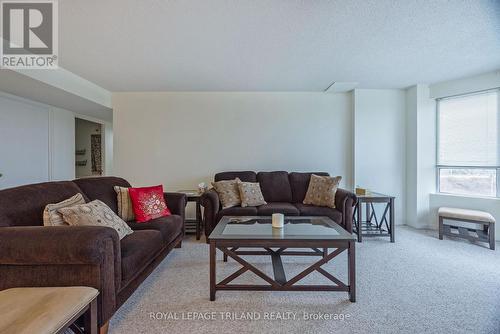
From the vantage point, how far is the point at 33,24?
2072mm

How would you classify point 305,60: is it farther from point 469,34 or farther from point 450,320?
point 450,320

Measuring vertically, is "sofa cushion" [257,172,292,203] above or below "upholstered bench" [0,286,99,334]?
above

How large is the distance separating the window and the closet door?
6.86 metres

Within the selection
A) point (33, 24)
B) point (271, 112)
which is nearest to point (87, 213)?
point (33, 24)

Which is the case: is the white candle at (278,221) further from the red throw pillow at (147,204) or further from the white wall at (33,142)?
the white wall at (33,142)

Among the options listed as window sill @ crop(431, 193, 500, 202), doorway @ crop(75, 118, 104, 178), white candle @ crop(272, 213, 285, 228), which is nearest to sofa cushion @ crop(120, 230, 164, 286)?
white candle @ crop(272, 213, 285, 228)

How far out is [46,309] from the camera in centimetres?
104

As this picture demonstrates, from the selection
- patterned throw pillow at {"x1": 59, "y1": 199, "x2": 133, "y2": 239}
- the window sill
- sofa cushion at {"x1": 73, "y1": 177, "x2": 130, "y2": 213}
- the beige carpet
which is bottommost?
the beige carpet

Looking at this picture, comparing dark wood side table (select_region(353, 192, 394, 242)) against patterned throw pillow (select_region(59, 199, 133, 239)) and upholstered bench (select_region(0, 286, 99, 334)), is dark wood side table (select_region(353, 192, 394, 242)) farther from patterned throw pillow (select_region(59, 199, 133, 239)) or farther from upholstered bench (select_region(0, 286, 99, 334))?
upholstered bench (select_region(0, 286, 99, 334))

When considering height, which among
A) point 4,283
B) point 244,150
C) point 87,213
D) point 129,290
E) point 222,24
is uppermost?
point 222,24

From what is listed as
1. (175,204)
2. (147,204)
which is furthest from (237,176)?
(147,204)

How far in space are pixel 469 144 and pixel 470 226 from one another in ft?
3.96

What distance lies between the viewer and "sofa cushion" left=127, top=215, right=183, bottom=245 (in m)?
2.26

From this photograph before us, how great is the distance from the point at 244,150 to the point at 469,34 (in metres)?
3.08
